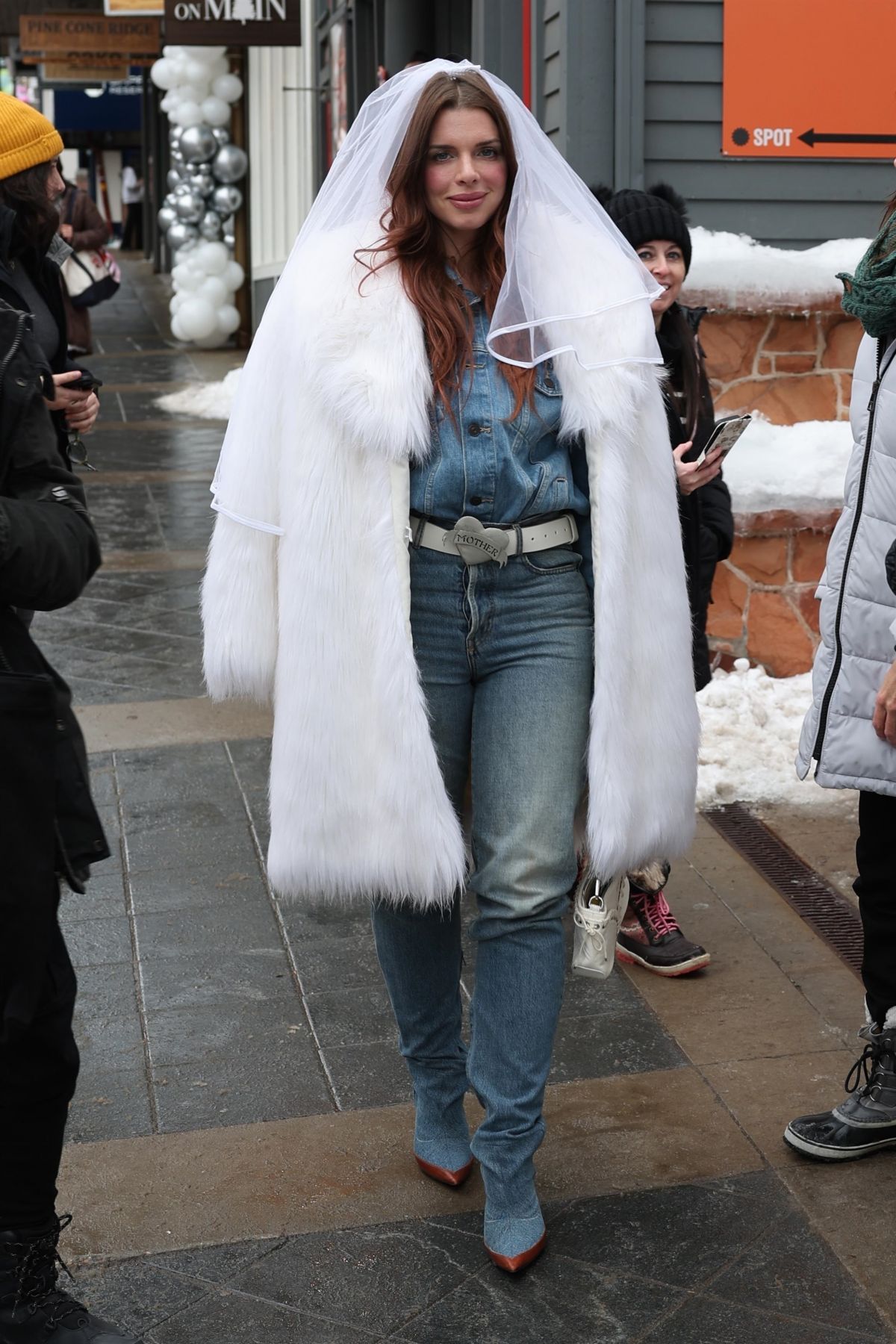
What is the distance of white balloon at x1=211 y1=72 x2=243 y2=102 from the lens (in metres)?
18.1

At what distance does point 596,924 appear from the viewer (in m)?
3.06

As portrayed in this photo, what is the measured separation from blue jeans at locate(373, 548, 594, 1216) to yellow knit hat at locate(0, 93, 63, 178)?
1863 mm

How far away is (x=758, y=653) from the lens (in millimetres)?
6527

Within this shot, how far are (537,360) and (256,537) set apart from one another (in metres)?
0.60

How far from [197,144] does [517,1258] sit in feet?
55.1

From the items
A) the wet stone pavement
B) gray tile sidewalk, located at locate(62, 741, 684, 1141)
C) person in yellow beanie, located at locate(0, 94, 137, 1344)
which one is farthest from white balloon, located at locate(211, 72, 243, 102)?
person in yellow beanie, located at locate(0, 94, 137, 1344)

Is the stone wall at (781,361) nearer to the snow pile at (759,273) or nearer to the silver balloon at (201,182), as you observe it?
the snow pile at (759,273)

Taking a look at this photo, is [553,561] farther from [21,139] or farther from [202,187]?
[202,187]

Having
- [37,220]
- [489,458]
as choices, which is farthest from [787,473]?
[489,458]

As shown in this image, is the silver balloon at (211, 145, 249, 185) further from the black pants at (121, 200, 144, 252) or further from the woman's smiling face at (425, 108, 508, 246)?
the black pants at (121, 200, 144, 252)

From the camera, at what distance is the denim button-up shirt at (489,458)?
114 inches

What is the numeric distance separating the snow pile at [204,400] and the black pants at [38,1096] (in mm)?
11554

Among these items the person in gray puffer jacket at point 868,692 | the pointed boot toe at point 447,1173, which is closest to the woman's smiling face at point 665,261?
the person in gray puffer jacket at point 868,692

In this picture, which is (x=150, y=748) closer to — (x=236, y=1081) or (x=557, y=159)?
(x=236, y=1081)
